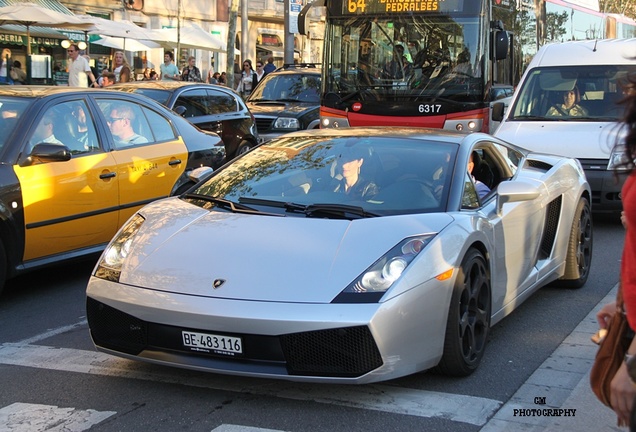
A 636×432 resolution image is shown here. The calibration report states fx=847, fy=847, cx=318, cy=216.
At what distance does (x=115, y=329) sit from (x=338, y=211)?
1.35 meters

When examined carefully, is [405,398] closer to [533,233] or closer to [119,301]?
[119,301]

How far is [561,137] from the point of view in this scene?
9.77 meters

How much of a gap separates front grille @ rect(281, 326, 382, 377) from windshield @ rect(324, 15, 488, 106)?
884cm

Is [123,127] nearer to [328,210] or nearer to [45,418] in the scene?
[328,210]

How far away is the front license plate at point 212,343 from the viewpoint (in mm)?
3980

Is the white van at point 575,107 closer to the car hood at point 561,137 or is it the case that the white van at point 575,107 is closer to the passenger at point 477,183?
the car hood at point 561,137

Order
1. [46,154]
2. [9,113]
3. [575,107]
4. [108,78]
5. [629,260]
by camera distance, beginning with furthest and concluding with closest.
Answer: [108,78], [575,107], [9,113], [46,154], [629,260]

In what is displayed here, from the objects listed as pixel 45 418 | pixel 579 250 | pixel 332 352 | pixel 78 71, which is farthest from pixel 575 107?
pixel 78 71

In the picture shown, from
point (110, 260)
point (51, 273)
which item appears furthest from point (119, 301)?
point (51, 273)

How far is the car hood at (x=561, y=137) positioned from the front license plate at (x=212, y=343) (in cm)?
646

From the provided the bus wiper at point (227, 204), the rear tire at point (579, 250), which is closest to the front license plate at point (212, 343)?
the bus wiper at point (227, 204)

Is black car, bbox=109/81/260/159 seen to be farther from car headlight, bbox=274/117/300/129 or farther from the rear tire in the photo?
the rear tire

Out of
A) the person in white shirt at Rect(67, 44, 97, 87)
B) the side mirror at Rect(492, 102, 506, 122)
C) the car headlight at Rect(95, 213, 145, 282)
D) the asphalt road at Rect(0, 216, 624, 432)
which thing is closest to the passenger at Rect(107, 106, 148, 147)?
the asphalt road at Rect(0, 216, 624, 432)

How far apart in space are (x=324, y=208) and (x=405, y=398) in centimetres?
116
